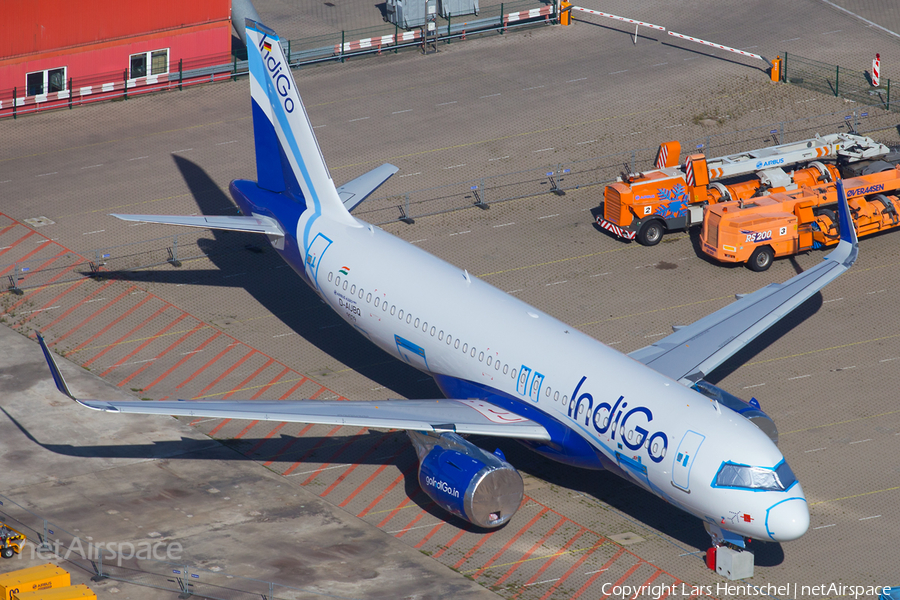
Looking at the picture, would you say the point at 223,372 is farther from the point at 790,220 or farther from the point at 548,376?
the point at 790,220

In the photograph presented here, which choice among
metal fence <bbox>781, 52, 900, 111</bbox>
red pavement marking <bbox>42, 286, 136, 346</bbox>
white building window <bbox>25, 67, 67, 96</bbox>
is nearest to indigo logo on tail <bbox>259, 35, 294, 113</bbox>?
red pavement marking <bbox>42, 286, 136, 346</bbox>

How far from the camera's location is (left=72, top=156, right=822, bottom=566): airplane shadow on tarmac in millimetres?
42062

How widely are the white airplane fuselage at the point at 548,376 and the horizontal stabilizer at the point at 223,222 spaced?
0.56 m

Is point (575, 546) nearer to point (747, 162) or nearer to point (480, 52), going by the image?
point (747, 162)

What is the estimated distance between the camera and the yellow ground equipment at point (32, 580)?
113 feet

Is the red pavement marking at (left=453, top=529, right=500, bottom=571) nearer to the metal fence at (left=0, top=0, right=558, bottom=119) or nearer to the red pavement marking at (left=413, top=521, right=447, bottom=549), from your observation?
the red pavement marking at (left=413, top=521, right=447, bottom=549)

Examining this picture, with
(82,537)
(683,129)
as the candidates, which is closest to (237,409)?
(82,537)

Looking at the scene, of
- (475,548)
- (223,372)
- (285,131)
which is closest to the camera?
(475,548)

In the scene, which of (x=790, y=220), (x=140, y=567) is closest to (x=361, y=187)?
(x=140, y=567)

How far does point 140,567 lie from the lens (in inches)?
1501

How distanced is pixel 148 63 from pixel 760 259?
42859 mm

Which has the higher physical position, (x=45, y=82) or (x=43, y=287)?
(x=45, y=82)

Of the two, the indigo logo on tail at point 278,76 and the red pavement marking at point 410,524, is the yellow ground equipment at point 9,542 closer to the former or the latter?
the red pavement marking at point 410,524

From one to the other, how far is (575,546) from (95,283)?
97.8ft
